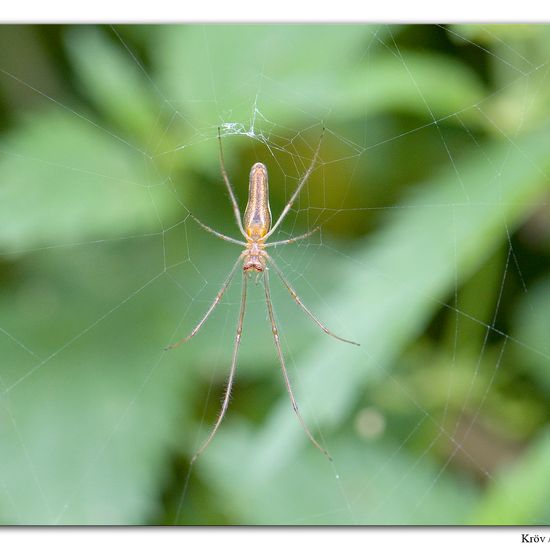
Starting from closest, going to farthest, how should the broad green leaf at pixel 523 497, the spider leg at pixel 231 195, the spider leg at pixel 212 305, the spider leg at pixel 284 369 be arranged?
1. the broad green leaf at pixel 523 497
2. the spider leg at pixel 284 369
3. the spider leg at pixel 231 195
4. the spider leg at pixel 212 305

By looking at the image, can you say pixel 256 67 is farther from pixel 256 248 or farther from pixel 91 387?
pixel 91 387

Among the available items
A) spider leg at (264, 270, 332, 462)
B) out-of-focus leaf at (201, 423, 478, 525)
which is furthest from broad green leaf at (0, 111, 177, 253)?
out-of-focus leaf at (201, 423, 478, 525)

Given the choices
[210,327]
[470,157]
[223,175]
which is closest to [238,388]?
[210,327]

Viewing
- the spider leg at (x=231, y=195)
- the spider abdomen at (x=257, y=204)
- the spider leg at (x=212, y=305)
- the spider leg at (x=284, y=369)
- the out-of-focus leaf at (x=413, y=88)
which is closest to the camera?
the spider leg at (x=284, y=369)

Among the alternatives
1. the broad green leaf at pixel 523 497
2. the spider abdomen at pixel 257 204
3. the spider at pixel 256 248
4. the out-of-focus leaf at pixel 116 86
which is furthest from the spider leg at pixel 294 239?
the broad green leaf at pixel 523 497

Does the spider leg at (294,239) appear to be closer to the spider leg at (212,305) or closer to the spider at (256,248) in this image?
the spider at (256,248)

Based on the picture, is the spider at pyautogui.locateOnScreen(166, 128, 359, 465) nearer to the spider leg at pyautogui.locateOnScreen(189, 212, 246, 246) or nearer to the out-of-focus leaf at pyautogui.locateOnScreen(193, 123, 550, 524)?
the spider leg at pyautogui.locateOnScreen(189, 212, 246, 246)
